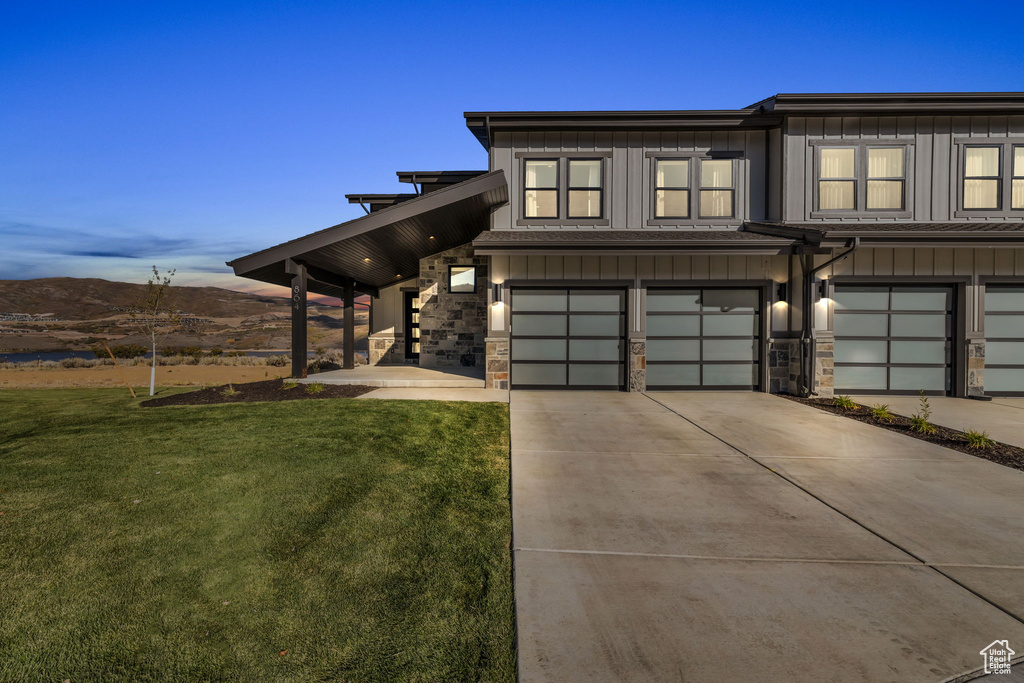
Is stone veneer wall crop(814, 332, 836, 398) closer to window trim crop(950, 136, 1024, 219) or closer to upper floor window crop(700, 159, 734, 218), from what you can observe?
upper floor window crop(700, 159, 734, 218)

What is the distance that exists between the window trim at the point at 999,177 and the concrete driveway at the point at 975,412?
4.10 meters

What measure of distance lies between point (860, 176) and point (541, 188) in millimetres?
7105

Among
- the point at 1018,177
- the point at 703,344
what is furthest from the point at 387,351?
the point at 1018,177

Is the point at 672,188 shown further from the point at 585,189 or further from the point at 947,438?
the point at 947,438

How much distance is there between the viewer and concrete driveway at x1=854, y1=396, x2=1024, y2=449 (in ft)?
25.1

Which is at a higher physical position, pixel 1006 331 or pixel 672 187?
pixel 672 187

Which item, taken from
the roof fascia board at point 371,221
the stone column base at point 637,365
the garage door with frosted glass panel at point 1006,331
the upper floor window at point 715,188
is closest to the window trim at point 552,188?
the roof fascia board at point 371,221

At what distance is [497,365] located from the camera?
1152cm

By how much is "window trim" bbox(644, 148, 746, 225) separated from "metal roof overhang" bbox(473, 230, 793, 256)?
0.65 metres

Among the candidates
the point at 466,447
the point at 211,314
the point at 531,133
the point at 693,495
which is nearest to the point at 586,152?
the point at 531,133

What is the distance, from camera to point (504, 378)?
11.5m

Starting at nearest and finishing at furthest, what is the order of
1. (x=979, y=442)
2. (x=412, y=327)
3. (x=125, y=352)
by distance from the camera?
(x=979, y=442)
(x=412, y=327)
(x=125, y=352)

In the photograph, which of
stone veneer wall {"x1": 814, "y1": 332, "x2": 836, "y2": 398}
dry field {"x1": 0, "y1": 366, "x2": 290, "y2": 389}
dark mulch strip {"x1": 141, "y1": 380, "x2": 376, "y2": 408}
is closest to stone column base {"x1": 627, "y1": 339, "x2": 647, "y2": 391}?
stone veneer wall {"x1": 814, "y1": 332, "x2": 836, "y2": 398}

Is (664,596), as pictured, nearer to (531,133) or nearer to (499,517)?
(499,517)
